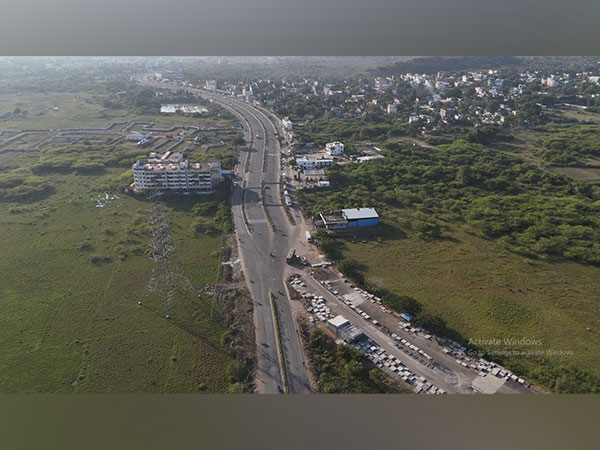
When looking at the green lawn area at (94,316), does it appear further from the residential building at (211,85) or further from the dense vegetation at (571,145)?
the residential building at (211,85)

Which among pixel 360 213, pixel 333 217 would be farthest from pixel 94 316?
pixel 360 213

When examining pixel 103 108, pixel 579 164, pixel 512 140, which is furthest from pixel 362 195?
pixel 103 108

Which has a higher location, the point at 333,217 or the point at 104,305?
the point at 333,217

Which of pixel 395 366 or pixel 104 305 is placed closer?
pixel 395 366

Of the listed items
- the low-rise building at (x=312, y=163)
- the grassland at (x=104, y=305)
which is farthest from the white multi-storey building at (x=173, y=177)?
the low-rise building at (x=312, y=163)

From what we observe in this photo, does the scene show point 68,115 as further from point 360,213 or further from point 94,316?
point 360,213

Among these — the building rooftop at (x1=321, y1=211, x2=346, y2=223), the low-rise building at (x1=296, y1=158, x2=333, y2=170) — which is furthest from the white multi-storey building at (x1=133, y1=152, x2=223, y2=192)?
the building rooftop at (x1=321, y1=211, x2=346, y2=223)

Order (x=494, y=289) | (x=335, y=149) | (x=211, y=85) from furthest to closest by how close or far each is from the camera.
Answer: (x=211, y=85), (x=335, y=149), (x=494, y=289)
